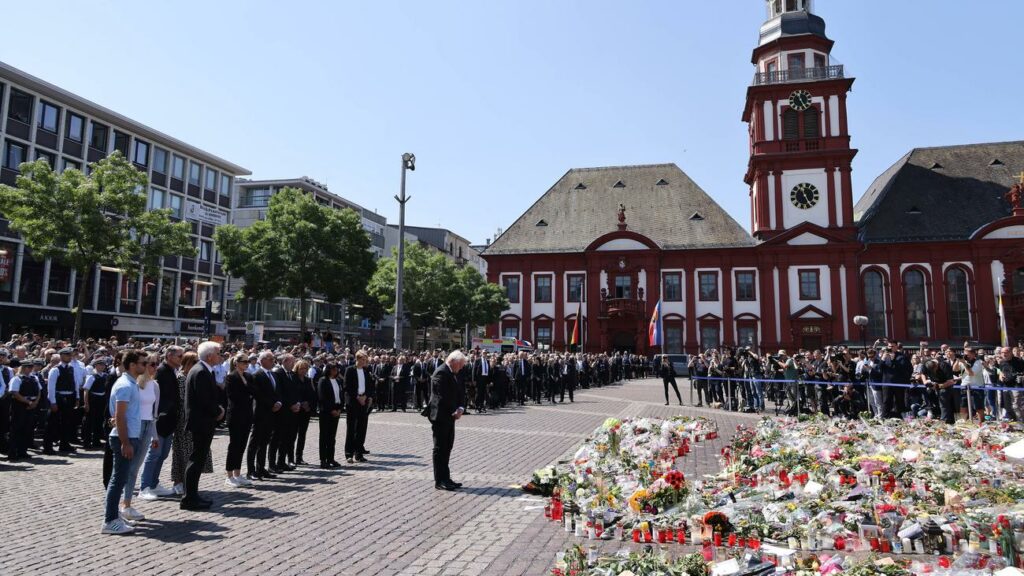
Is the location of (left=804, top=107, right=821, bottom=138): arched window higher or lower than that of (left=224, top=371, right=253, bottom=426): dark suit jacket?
higher

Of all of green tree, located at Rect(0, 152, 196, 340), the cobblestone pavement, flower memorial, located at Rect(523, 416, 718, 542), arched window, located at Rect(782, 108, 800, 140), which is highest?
arched window, located at Rect(782, 108, 800, 140)

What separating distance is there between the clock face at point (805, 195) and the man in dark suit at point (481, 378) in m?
37.8

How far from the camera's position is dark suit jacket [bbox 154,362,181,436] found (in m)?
8.27

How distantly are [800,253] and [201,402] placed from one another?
50216 mm

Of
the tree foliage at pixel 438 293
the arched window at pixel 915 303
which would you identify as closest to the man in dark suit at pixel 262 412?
the tree foliage at pixel 438 293

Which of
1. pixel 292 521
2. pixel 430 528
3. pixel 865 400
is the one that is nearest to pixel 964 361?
pixel 865 400

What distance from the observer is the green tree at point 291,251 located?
3938 centimetres

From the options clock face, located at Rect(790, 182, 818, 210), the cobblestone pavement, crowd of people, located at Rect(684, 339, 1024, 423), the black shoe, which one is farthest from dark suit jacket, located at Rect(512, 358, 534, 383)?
clock face, located at Rect(790, 182, 818, 210)

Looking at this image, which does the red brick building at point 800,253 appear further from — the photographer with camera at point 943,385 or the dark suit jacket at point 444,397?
the dark suit jacket at point 444,397

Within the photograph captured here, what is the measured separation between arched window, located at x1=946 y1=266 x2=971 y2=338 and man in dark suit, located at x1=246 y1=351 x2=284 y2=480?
173ft

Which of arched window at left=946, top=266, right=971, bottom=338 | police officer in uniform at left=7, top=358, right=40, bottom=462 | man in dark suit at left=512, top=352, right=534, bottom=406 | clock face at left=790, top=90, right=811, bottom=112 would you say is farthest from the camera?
clock face at left=790, top=90, right=811, bottom=112

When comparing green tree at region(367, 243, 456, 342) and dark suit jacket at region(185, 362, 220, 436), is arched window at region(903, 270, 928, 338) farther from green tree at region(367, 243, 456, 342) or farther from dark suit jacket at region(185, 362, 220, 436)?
dark suit jacket at region(185, 362, 220, 436)

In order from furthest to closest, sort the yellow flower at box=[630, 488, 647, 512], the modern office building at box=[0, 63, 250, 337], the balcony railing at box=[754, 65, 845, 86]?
the balcony railing at box=[754, 65, 845, 86] < the modern office building at box=[0, 63, 250, 337] < the yellow flower at box=[630, 488, 647, 512]

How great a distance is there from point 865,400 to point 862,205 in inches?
1972
